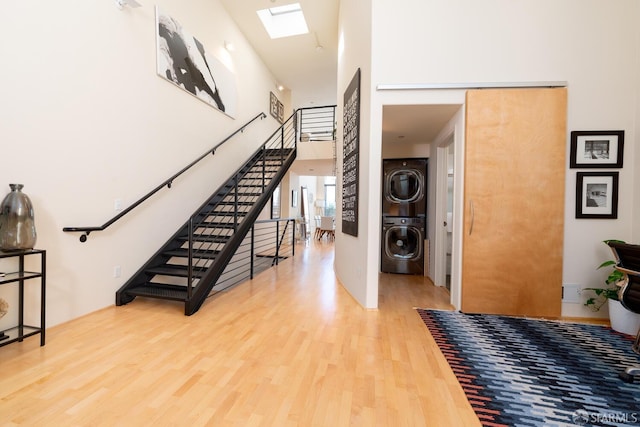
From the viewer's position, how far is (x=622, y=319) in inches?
101

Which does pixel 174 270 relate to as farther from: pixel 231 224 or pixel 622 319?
pixel 622 319

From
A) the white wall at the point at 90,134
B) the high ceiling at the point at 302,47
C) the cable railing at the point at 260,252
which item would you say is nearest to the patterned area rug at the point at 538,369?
the cable railing at the point at 260,252

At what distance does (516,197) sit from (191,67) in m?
4.70

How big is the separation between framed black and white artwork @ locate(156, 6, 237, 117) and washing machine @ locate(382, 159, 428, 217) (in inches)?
126

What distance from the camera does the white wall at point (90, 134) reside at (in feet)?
7.32

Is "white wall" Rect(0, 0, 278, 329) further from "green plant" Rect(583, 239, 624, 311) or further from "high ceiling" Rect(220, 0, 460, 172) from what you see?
"green plant" Rect(583, 239, 624, 311)

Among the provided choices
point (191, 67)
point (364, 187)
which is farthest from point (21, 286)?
point (191, 67)

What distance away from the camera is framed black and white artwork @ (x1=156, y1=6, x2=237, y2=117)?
11.8 feet

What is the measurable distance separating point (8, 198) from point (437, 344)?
138 inches

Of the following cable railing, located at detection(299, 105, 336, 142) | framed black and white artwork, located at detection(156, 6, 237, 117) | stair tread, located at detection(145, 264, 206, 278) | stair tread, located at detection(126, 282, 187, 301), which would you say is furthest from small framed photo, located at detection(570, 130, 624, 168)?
framed black and white artwork, located at detection(156, 6, 237, 117)

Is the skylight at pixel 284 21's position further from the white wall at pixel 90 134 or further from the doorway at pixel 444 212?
the doorway at pixel 444 212

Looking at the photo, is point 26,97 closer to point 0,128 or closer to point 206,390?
point 0,128

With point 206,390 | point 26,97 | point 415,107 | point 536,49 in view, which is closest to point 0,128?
point 26,97

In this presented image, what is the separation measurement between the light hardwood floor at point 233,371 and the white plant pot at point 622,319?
6.06ft
